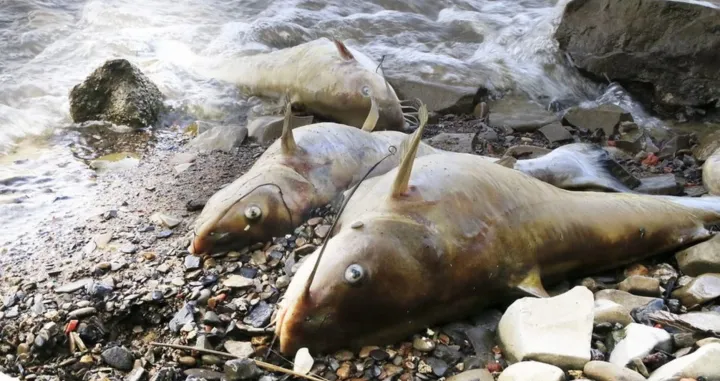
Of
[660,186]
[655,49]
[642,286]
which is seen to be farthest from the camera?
[655,49]

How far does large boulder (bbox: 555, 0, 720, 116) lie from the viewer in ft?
23.2

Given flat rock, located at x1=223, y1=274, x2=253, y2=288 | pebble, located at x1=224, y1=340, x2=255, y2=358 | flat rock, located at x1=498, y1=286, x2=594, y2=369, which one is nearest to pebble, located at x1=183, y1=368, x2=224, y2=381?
pebble, located at x1=224, y1=340, x2=255, y2=358

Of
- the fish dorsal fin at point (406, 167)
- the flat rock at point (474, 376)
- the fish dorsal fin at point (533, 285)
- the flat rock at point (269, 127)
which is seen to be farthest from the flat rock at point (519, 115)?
the flat rock at point (474, 376)

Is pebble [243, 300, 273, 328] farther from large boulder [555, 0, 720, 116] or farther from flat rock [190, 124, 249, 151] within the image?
large boulder [555, 0, 720, 116]

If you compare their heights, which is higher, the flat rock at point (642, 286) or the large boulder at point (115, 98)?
the flat rock at point (642, 286)

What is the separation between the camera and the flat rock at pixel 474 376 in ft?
8.80

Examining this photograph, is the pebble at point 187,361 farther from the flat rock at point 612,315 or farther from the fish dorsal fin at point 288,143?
the flat rock at point 612,315

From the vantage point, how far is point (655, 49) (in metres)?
7.36

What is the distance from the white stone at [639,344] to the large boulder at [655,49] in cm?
513

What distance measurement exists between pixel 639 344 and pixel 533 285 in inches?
22.3

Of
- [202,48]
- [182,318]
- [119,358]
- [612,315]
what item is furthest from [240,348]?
[202,48]

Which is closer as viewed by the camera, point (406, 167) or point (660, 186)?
point (406, 167)

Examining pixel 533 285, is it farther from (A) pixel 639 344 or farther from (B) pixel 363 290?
(B) pixel 363 290

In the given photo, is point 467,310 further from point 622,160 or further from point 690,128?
point 690,128
